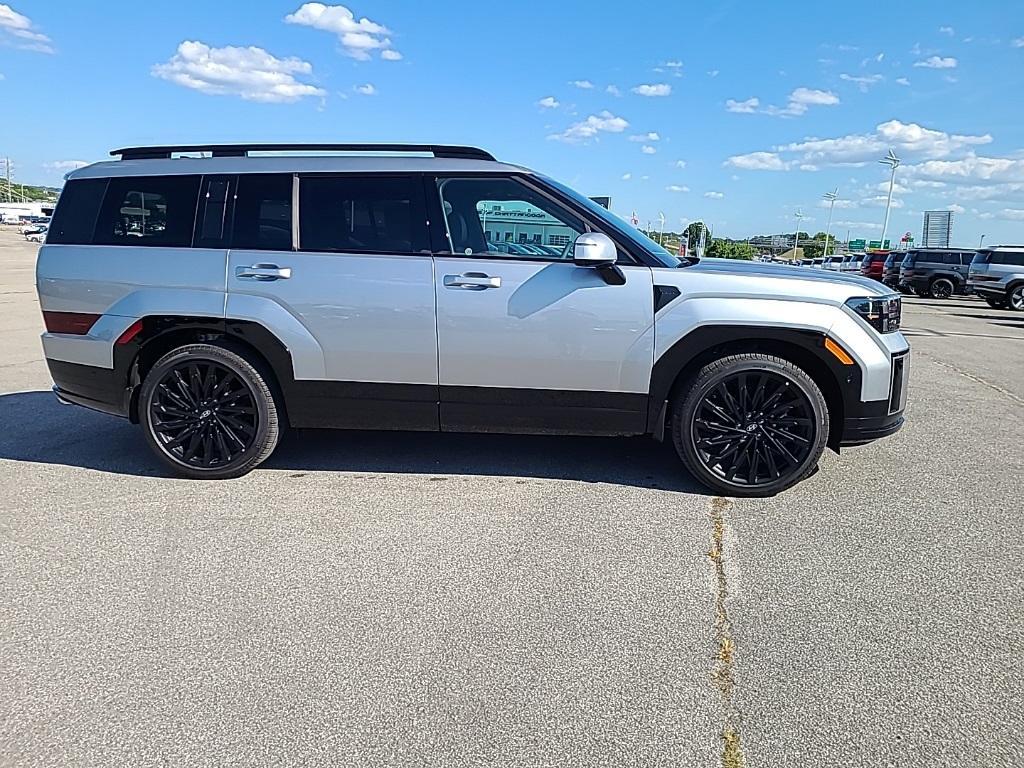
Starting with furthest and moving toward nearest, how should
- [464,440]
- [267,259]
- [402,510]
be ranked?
[464,440] < [267,259] < [402,510]

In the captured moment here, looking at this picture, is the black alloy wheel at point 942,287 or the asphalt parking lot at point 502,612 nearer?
the asphalt parking lot at point 502,612

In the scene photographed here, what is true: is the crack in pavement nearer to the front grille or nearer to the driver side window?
the front grille

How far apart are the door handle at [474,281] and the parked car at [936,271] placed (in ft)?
90.7

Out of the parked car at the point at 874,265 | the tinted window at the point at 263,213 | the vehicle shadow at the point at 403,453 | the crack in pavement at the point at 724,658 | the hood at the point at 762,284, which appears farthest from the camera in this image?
the parked car at the point at 874,265

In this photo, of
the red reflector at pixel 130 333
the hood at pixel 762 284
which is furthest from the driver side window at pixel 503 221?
the red reflector at pixel 130 333

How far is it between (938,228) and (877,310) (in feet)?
218

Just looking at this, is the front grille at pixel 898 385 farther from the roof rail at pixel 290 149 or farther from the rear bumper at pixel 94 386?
the rear bumper at pixel 94 386

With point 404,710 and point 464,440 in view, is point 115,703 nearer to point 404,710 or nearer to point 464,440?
point 404,710

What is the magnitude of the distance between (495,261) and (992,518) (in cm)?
317

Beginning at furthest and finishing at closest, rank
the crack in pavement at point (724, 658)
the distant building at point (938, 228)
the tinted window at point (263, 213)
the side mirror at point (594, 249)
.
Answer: the distant building at point (938, 228) → the tinted window at point (263, 213) → the side mirror at point (594, 249) → the crack in pavement at point (724, 658)

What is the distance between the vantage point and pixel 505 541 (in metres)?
3.81

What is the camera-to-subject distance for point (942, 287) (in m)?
27.3

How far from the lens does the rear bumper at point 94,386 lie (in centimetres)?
469

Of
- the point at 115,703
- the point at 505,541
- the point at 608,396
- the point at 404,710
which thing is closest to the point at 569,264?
the point at 608,396
